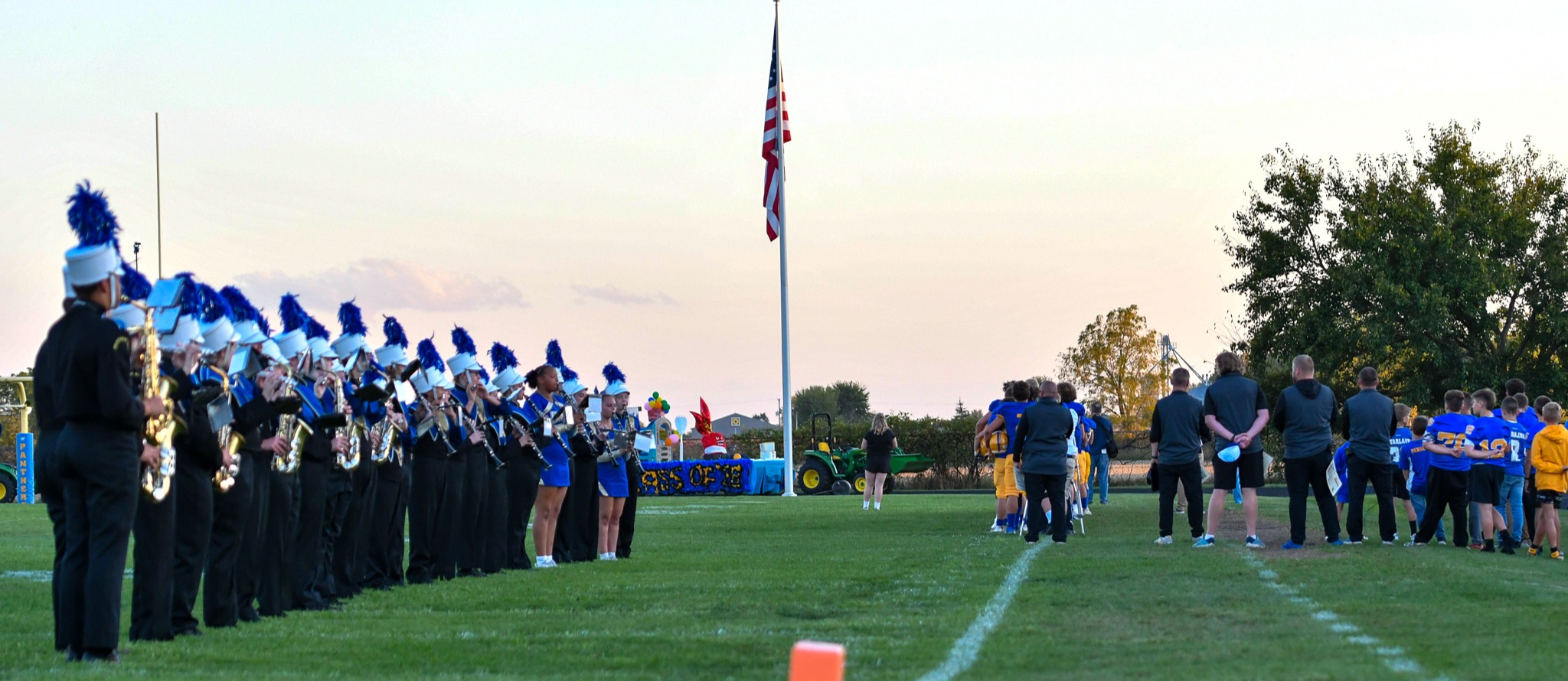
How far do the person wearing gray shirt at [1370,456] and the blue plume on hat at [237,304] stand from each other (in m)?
10.2

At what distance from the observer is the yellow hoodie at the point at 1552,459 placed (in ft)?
46.9

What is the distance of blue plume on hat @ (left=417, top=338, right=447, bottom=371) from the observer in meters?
12.6

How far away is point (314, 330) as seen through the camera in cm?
1062

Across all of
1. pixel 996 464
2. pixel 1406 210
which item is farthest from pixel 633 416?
pixel 1406 210

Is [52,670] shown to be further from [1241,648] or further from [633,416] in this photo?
[633,416]

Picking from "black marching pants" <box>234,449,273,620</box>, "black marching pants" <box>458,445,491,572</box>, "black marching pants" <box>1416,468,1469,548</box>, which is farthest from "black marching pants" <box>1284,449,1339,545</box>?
"black marching pants" <box>234,449,273,620</box>

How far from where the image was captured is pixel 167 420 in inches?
313

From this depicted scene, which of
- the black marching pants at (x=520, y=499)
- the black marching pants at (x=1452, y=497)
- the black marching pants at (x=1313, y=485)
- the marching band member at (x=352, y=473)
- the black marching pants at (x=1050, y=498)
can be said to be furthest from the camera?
the black marching pants at (x=1050, y=498)

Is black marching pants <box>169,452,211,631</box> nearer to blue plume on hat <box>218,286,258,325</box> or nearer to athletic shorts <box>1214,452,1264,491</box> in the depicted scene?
blue plume on hat <box>218,286,258,325</box>

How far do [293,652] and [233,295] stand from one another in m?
2.46

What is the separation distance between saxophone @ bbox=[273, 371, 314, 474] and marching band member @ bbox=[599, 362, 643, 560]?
16.9ft

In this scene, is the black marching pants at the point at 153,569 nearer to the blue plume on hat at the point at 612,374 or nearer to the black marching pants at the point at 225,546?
the black marching pants at the point at 225,546

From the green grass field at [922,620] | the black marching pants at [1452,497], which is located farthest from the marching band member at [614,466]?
the black marching pants at [1452,497]

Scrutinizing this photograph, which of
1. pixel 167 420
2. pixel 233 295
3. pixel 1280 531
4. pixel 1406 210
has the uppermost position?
pixel 1406 210
